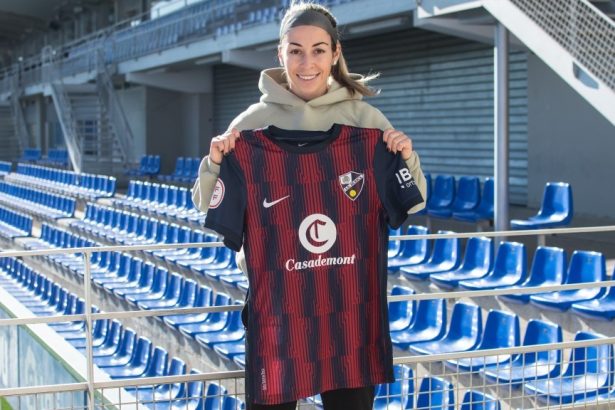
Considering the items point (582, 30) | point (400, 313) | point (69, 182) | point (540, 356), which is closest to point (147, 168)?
point (69, 182)

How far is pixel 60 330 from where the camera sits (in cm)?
907

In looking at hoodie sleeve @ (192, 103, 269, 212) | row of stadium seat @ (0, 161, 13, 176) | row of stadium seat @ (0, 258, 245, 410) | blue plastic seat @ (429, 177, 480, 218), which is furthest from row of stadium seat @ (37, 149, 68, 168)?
hoodie sleeve @ (192, 103, 269, 212)

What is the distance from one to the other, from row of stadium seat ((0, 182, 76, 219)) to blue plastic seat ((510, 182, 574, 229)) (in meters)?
10.9

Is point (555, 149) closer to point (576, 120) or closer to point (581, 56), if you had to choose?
point (576, 120)

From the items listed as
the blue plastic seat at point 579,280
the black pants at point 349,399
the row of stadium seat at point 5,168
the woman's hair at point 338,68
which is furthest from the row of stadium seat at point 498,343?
the row of stadium seat at point 5,168

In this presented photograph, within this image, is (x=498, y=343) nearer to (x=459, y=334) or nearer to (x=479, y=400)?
(x=459, y=334)

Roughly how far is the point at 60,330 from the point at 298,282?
7133mm

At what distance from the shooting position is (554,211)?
846 centimetres

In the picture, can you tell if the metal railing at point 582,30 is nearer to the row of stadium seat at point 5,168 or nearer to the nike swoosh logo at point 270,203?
the nike swoosh logo at point 270,203

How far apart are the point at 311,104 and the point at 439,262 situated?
583 centimetres

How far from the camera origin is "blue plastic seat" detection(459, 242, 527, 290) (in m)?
7.05

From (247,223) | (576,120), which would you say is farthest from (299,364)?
(576,120)

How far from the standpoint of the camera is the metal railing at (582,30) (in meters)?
7.29

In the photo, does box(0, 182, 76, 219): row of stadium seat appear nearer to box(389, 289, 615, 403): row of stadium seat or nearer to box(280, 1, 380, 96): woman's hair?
box(389, 289, 615, 403): row of stadium seat
